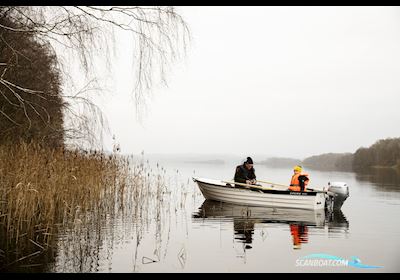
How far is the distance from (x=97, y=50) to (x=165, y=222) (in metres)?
5.78

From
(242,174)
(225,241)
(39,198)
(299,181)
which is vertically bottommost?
(225,241)

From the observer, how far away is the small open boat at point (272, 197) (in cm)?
1288

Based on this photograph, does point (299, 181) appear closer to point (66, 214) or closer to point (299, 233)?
point (299, 233)

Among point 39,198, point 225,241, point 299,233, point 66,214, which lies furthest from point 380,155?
point 39,198

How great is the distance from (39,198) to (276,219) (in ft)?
22.3

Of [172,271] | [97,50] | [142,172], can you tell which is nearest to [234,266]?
[172,271]

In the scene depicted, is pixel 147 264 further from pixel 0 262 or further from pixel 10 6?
pixel 10 6

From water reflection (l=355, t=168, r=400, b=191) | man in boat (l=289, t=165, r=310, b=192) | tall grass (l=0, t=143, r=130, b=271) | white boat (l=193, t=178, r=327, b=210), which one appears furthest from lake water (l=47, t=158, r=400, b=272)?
water reflection (l=355, t=168, r=400, b=191)

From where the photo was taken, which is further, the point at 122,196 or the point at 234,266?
the point at 122,196

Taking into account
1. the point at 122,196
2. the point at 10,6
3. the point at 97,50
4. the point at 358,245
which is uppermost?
the point at 10,6

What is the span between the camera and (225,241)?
847cm

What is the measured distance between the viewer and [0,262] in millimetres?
5957

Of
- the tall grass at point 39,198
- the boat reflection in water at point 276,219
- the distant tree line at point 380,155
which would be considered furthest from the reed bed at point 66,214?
the distant tree line at point 380,155

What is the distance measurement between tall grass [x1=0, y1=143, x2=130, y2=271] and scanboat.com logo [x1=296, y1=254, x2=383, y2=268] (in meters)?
4.44
